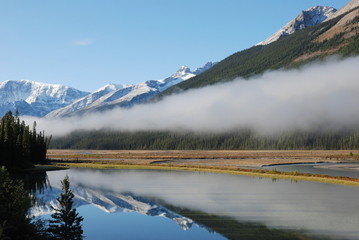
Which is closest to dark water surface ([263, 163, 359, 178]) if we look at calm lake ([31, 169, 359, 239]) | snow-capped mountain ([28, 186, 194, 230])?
calm lake ([31, 169, 359, 239])

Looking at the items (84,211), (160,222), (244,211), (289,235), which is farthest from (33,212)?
(289,235)

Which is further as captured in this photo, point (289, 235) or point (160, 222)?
point (160, 222)

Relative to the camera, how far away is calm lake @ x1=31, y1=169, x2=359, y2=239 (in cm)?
3700

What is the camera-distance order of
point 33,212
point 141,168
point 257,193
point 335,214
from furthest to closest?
point 141,168 → point 257,193 → point 33,212 → point 335,214

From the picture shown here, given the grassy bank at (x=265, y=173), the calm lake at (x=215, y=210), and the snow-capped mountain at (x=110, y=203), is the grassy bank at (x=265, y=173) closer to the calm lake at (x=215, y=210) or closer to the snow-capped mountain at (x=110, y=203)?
the calm lake at (x=215, y=210)

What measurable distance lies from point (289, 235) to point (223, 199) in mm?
21492

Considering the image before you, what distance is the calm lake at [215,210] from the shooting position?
37000mm

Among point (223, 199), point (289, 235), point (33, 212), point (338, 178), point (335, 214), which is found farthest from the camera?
point (338, 178)

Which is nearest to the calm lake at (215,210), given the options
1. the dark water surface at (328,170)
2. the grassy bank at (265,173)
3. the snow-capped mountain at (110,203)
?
the snow-capped mountain at (110,203)

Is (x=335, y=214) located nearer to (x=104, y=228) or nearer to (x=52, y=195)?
(x=104, y=228)

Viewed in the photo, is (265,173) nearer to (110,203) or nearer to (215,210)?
(215,210)

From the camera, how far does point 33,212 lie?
1855 inches

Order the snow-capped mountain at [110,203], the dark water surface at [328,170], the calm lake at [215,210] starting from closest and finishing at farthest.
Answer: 1. the calm lake at [215,210]
2. the snow-capped mountain at [110,203]
3. the dark water surface at [328,170]

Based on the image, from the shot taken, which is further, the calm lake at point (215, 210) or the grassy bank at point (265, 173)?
the grassy bank at point (265, 173)
